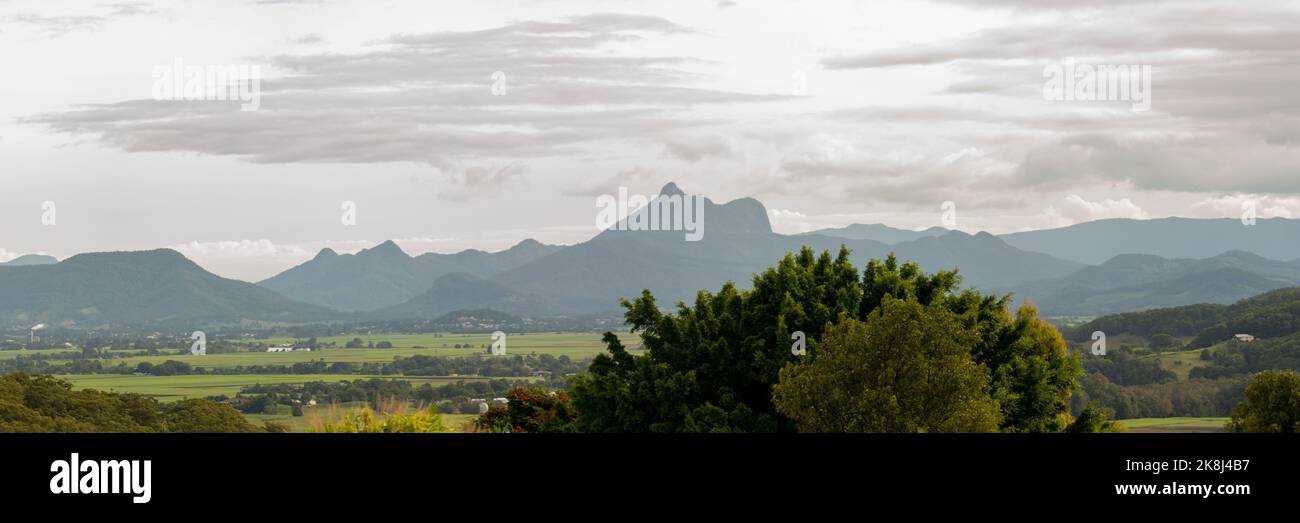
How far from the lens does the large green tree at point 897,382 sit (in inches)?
1151

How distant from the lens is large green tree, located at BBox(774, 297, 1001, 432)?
95.9ft

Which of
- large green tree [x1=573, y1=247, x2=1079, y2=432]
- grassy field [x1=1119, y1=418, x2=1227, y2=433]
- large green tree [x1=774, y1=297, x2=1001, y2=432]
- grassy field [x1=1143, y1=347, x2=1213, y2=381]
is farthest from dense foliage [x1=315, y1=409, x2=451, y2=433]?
grassy field [x1=1143, y1=347, x2=1213, y2=381]

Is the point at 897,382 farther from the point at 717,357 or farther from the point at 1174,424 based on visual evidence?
the point at 1174,424

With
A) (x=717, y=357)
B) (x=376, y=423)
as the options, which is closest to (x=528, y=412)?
(x=717, y=357)

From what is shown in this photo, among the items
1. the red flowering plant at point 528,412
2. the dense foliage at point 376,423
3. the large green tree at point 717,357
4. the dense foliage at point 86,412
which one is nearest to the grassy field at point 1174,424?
the red flowering plant at point 528,412

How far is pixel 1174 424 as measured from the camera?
5197 inches

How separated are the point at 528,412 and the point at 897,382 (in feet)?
90.2

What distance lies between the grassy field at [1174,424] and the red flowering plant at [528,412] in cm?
8444

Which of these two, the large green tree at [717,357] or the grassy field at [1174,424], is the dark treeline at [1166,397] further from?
the large green tree at [717,357]
